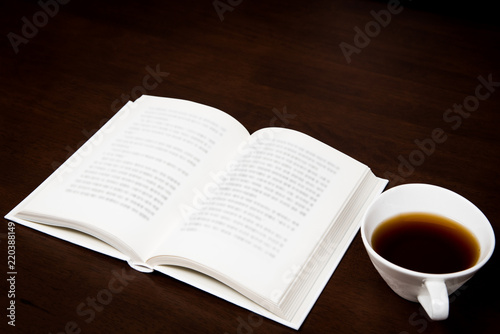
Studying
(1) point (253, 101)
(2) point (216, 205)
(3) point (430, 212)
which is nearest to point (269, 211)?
(2) point (216, 205)

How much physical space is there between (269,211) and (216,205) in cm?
7

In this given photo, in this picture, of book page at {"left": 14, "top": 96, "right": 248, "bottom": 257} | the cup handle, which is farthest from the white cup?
book page at {"left": 14, "top": 96, "right": 248, "bottom": 257}

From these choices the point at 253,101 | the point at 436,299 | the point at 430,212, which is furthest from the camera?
the point at 253,101

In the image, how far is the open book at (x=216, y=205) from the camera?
761 mm

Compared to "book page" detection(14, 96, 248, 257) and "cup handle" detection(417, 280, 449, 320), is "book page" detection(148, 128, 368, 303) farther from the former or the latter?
"cup handle" detection(417, 280, 449, 320)

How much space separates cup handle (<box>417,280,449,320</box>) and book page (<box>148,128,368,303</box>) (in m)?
0.17

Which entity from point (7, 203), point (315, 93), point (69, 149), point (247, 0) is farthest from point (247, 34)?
point (7, 203)

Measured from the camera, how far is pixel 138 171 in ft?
2.91

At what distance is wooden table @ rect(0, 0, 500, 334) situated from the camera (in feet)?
2.49

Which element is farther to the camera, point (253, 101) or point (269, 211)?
point (253, 101)

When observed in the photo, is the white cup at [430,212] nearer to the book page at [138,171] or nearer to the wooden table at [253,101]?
the wooden table at [253,101]

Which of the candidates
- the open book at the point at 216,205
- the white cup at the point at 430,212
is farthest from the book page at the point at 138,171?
the white cup at the point at 430,212

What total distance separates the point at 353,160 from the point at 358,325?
0.82ft

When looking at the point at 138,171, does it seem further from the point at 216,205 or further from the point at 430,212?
the point at 430,212
